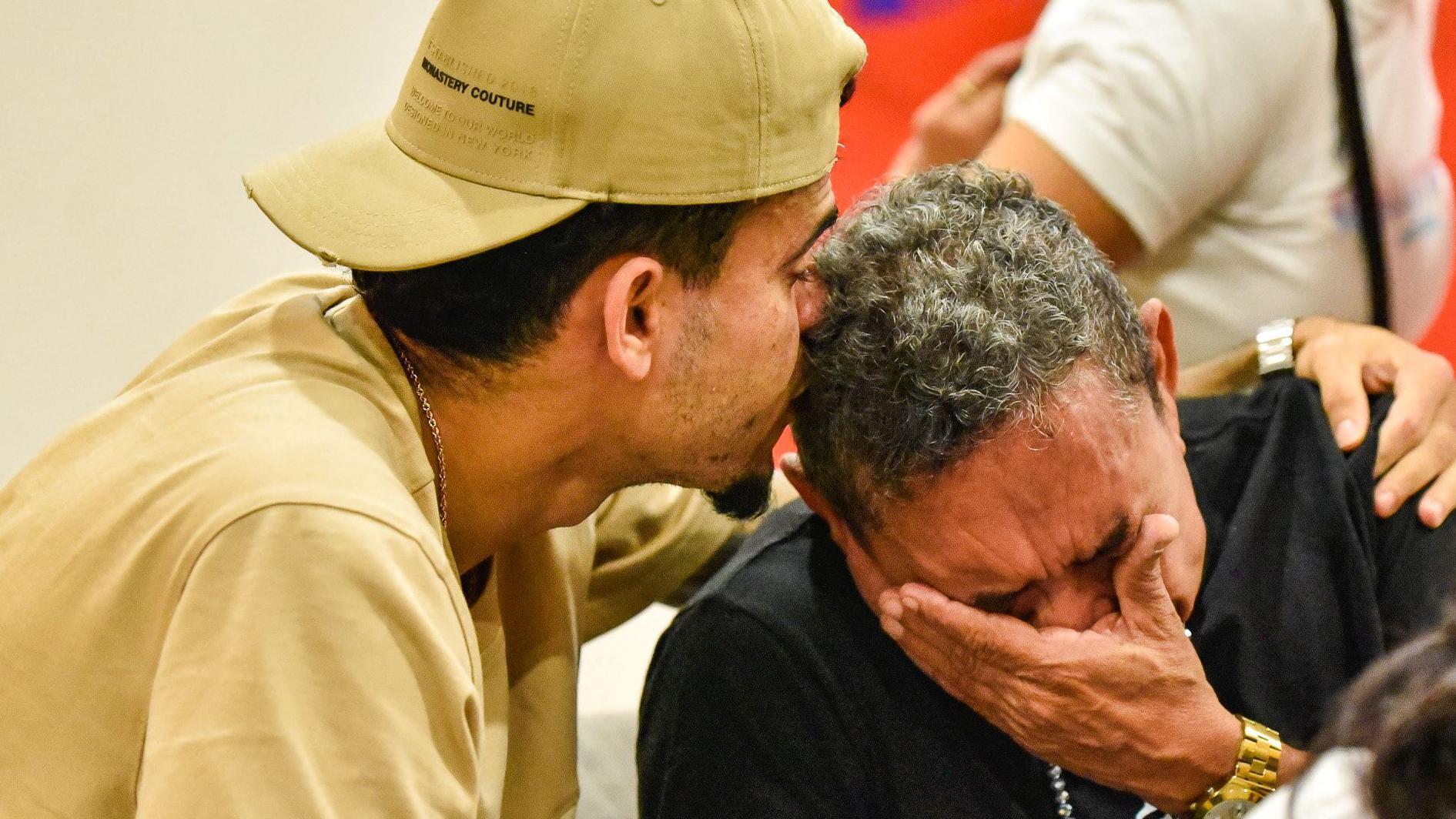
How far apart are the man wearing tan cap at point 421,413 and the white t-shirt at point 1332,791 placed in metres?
0.51

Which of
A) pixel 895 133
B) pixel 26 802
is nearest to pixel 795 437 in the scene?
pixel 26 802

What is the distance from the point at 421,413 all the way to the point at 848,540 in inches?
15.2

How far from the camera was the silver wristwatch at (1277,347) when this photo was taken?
1516 millimetres

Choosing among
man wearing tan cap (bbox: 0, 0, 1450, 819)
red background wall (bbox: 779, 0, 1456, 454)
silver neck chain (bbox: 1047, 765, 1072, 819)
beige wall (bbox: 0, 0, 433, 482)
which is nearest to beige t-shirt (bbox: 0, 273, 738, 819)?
man wearing tan cap (bbox: 0, 0, 1450, 819)

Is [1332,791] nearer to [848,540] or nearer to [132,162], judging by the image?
[848,540]

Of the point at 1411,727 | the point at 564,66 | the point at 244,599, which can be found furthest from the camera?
the point at 564,66

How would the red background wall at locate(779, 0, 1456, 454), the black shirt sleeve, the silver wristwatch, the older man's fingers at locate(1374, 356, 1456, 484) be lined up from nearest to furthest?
the black shirt sleeve
the older man's fingers at locate(1374, 356, 1456, 484)
the silver wristwatch
the red background wall at locate(779, 0, 1456, 454)

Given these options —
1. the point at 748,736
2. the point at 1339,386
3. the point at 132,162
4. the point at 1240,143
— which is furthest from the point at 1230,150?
the point at 132,162

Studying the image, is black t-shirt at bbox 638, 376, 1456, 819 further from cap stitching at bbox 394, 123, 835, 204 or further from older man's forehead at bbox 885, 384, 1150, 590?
cap stitching at bbox 394, 123, 835, 204

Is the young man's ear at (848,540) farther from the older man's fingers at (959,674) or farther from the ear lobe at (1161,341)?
the ear lobe at (1161,341)

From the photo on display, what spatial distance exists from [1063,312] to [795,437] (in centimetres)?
25

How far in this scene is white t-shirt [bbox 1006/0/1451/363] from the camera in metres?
1.55

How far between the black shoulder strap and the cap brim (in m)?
0.94

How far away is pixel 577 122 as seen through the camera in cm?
105
